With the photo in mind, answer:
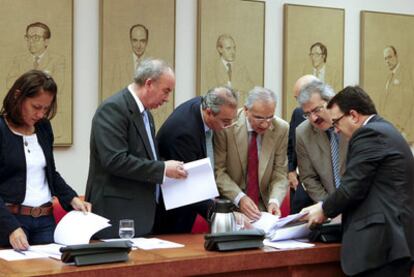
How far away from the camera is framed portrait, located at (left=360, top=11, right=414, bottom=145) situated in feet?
22.5

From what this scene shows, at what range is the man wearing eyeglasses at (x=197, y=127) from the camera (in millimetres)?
3785

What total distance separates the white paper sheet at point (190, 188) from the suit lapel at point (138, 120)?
202 millimetres

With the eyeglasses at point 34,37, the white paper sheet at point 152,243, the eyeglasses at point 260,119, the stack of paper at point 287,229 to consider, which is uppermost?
the eyeglasses at point 34,37

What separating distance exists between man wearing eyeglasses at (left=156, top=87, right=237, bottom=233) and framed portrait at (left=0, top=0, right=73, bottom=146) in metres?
1.61

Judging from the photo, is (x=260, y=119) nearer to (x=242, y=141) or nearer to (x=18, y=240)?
(x=242, y=141)

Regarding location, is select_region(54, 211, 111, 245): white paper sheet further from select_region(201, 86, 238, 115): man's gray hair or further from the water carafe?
select_region(201, 86, 238, 115): man's gray hair

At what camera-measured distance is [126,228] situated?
3.43 metres

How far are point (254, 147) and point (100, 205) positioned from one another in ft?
3.49

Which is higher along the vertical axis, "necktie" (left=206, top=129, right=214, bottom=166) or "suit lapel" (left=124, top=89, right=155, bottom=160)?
"suit lapel" (left=124, top=89, right=155, bottom=160)

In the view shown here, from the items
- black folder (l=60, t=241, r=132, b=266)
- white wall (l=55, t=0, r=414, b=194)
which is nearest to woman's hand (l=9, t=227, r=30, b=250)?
black folder (l=60, t=241, r=132, b=266)

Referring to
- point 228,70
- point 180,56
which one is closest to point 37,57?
point 180,56

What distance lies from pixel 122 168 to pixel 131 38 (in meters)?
2.38

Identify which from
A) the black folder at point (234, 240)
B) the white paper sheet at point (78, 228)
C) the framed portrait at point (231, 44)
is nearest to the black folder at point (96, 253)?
the white paper sheet at point (78, 228)

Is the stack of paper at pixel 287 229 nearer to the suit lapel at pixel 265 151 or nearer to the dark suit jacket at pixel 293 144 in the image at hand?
the suit lapel at pixel 265 151
